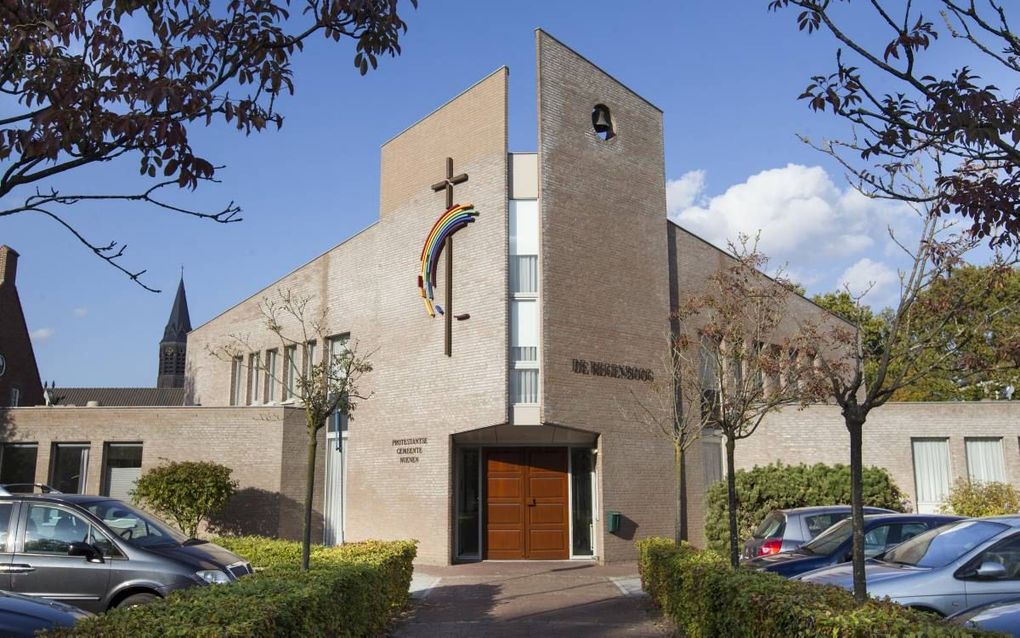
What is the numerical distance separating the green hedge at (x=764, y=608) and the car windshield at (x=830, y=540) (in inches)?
65.0

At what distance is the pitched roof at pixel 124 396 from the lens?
198ft

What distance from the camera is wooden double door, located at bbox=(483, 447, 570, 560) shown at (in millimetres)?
20906

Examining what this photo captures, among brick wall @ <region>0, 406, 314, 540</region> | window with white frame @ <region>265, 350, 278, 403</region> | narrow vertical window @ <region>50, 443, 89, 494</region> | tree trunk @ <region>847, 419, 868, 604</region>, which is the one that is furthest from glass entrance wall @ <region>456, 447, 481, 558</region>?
tree trunk @ <region>847, 419, 868, 604</region>

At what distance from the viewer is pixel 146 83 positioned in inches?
206

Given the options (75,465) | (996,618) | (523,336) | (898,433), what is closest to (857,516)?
(996,618)

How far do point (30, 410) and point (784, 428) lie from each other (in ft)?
66.4

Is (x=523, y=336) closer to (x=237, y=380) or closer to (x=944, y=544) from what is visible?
(x=944, y=544)

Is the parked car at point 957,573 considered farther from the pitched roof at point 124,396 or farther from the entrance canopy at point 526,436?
the pitched roof at point 124,396

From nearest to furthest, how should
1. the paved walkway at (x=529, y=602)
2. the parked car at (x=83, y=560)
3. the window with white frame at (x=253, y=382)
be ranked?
the parked car at (x=83, y=560)
the paved walkway at (x=529, y=602)
the window with white frame at (x=253, y=382)

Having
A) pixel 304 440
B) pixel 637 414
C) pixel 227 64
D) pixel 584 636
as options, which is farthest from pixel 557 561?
pixel 227 64

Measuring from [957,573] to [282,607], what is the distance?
6793 millimetres

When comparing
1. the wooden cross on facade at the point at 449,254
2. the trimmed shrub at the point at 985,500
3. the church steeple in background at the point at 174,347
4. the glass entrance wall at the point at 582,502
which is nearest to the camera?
the glass entrance wall at the point at 582,502

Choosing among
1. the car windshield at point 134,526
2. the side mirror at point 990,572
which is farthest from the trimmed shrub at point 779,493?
the car windshield at point 134,526

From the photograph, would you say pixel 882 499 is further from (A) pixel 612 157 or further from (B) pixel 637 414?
(A) pixel 612 157
